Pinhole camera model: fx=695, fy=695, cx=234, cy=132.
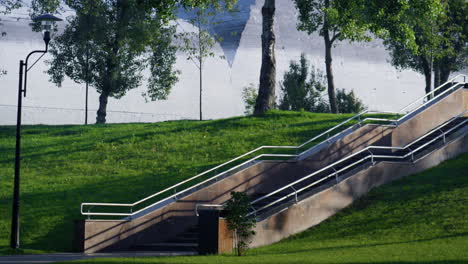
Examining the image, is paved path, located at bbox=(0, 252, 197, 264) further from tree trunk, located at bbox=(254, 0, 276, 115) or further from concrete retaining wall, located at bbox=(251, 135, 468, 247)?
tree trunk, located at bbox=(254, 0, 276, 115)

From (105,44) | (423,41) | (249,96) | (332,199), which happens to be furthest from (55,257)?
(249,96)

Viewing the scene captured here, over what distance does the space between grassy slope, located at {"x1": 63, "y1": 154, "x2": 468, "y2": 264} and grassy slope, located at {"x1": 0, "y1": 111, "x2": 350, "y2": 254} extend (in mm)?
6775

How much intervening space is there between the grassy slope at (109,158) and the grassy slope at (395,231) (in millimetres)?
6775

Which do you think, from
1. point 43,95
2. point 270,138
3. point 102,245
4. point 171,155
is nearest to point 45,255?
point 102,245

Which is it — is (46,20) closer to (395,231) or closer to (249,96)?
(395,231)

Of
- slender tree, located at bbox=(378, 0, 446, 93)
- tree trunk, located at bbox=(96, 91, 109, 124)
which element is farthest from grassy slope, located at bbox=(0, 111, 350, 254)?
tree trunk, located at bbox=(96, 91, 109, 124)

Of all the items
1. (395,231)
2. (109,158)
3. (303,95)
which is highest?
(303,95)

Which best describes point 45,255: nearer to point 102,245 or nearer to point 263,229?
point 102,245

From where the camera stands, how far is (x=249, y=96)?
68.9 meters

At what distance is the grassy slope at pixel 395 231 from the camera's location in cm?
1535

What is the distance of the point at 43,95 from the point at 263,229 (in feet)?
147

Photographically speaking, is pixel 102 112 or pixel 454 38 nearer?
pixel 102 112

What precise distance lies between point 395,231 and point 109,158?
45.9ft

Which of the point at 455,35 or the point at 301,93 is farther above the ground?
the point at 455,35
